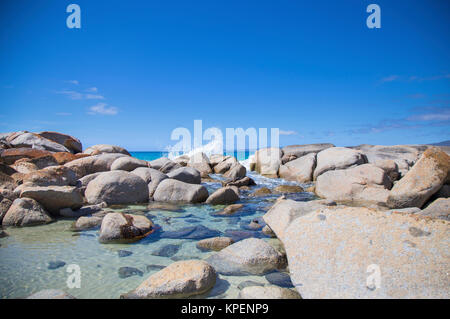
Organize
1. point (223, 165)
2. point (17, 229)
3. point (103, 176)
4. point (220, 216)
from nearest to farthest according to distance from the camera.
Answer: point (17, 229)
point (220, 216)
point (103, 176)
point (223, 165)

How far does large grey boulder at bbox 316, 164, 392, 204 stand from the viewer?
885 centimetres

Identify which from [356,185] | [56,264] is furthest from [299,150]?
[56,264]

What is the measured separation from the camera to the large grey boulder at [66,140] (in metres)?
17.0

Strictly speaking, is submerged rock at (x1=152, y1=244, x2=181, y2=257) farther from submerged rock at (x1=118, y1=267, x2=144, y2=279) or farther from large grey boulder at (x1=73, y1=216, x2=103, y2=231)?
large grey boulder at (x1=73, y1=216, x2=103, y2=231)

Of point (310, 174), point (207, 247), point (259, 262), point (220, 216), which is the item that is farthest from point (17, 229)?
point (310, 174)

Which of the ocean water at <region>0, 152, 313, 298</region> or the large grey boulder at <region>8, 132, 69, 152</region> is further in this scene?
the large grey boulder at <region>8, 132, 69, 152</region>

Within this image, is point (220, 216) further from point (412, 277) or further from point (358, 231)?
point (412, 277)

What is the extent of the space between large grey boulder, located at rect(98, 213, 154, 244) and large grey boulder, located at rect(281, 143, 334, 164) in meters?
14.2

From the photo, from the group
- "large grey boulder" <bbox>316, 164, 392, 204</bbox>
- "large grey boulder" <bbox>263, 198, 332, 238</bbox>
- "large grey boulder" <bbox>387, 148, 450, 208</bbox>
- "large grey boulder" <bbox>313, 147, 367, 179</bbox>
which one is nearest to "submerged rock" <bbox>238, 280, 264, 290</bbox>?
"large grey boulder" <bbox>263, 198, 332, 238</bbox>

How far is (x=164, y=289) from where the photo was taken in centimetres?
293

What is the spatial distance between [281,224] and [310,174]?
10392 millimetres

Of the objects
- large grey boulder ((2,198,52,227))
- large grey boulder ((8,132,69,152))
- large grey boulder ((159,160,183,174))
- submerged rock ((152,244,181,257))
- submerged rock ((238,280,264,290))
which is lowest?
submerged rock ((152,244,181,257))

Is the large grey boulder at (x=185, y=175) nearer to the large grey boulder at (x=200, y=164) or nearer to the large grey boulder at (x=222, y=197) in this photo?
the large grey boulder at (x=222, y=197)

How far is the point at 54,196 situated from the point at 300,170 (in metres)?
11.8
